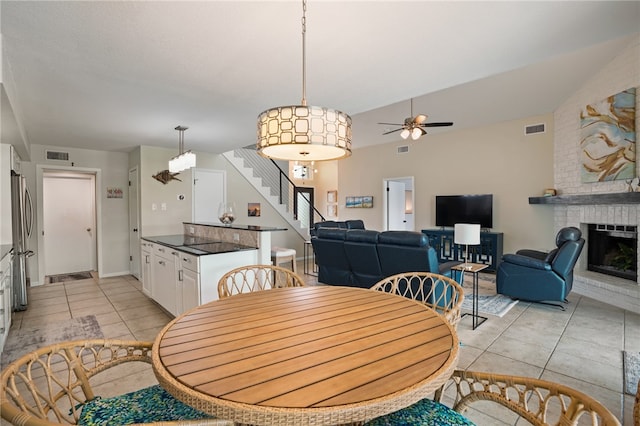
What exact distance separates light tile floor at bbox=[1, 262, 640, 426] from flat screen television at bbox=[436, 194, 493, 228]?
2.10 metres

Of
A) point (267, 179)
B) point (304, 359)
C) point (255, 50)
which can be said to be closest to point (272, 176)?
point (267, 179)

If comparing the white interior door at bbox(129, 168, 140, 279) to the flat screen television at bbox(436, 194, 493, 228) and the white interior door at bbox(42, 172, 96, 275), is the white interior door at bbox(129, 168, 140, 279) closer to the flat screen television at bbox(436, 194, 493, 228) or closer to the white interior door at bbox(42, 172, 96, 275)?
the white interior door at bbox(42, 172, 96, 275)

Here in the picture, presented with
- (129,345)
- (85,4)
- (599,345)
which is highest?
(85,4)

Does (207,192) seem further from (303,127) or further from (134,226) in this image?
(303,127)

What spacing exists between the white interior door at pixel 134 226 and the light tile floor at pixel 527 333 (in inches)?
39.4

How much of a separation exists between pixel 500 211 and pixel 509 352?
13.5 ft

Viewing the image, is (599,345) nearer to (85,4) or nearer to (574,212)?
(574,212)

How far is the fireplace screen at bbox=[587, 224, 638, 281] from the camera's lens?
4.37 metres

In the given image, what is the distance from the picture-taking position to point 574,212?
5137 millimetres

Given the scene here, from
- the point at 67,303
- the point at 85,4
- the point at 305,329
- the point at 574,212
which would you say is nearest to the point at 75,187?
the point at 67,303

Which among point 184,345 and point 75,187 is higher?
Answer: point 75,187

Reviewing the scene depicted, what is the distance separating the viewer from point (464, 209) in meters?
6.64

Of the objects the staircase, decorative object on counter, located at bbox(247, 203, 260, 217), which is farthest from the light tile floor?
the staircase

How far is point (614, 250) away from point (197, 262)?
583 cm
